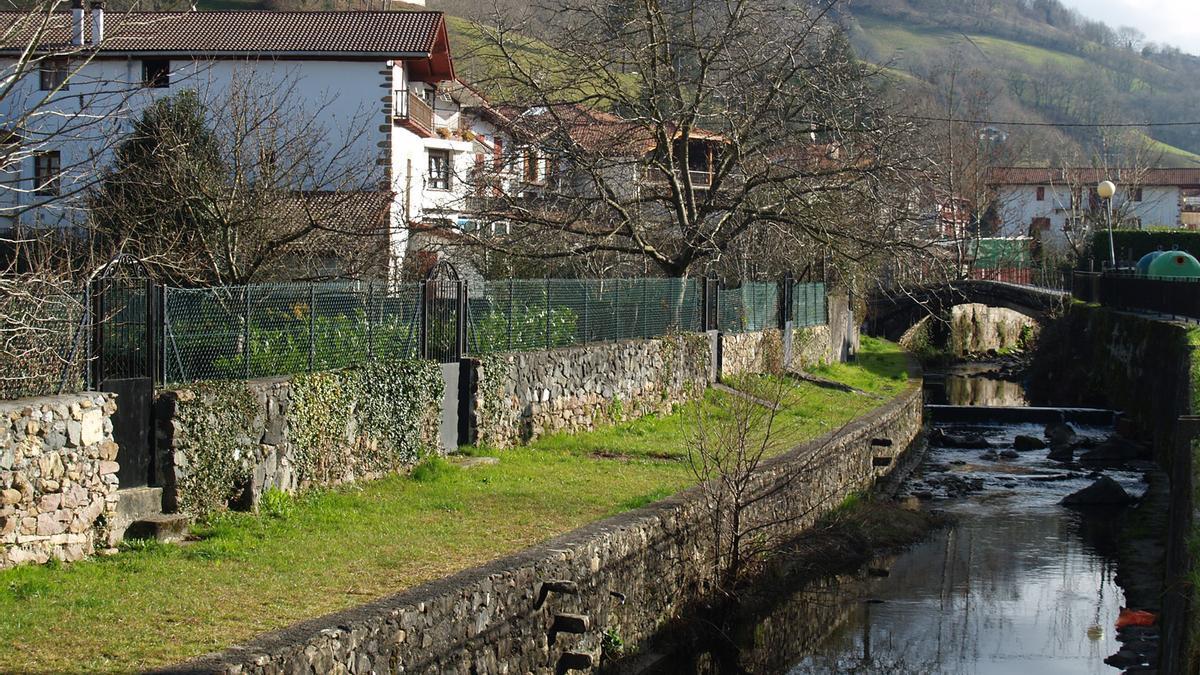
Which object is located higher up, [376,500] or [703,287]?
[703,287]

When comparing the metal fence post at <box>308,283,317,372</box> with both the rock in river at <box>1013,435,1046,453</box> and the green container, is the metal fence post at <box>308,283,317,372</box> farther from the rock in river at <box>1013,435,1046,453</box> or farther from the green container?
the green container

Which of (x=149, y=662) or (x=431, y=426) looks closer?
(x=149, y=662)

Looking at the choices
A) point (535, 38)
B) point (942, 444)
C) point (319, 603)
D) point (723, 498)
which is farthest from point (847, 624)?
point (942, 444)

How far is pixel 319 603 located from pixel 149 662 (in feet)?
5.26

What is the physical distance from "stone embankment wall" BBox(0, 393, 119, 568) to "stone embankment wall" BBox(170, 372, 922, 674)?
8.16 ft

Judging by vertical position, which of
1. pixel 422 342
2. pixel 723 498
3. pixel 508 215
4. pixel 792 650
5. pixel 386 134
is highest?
pixel 386 134

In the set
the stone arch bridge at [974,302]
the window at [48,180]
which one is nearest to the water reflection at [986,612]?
the window at [48,180]

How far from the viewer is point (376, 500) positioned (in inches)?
484

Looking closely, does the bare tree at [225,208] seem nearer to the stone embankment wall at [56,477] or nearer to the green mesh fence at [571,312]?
the green mesh fence at [571,312]

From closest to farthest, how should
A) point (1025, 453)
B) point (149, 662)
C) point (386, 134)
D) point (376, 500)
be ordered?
point (149, 662) < point (376, 500) < point (1025, 453) < point (386, 134)

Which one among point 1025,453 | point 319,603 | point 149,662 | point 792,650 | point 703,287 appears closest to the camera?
point 149,662

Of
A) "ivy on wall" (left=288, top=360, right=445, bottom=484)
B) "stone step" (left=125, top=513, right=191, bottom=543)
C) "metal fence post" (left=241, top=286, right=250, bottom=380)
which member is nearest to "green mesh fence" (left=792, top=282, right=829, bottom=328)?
"ivy on wall" (left=288, top=360, right=445, bottom=484)

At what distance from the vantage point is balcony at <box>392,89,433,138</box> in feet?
115

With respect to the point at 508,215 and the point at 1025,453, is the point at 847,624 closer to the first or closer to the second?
the point at 508,215
